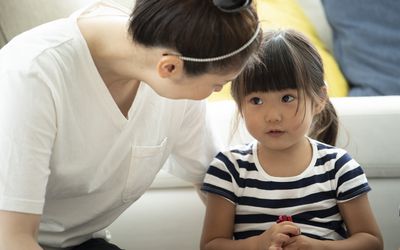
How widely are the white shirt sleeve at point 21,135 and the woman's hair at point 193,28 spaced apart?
189mm

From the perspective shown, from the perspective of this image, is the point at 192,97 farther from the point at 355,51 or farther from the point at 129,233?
the point at 355,51

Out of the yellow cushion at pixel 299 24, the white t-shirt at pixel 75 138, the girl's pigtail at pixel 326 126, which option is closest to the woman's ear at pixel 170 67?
the white t-shirt at pixel 75 138

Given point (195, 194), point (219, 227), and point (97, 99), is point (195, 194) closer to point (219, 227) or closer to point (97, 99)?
point (219, 227)

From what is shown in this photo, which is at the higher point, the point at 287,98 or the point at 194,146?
the point at 287,98

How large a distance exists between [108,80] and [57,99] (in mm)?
131

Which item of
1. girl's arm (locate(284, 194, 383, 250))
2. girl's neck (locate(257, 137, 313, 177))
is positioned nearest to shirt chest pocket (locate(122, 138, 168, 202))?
girl's neck (locate(257, 137, 313, 177))

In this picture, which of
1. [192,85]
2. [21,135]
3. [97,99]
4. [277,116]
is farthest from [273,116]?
[21,135]

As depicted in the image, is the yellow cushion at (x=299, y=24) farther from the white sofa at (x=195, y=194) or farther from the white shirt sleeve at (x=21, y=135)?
the white shirt sleeve at (x=21, y=135)

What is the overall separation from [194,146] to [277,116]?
0.67ft

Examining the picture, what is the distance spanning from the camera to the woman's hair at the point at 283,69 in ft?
4.55

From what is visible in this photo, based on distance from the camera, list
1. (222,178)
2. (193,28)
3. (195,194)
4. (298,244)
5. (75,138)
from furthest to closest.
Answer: (195,194), (222,178), (298,244), (75,138), (193,28)

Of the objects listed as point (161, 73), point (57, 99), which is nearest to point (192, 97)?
point (161, 73)

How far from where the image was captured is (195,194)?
1.67m

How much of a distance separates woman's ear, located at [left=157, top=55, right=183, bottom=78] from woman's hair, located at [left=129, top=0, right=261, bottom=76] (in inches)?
0.5
